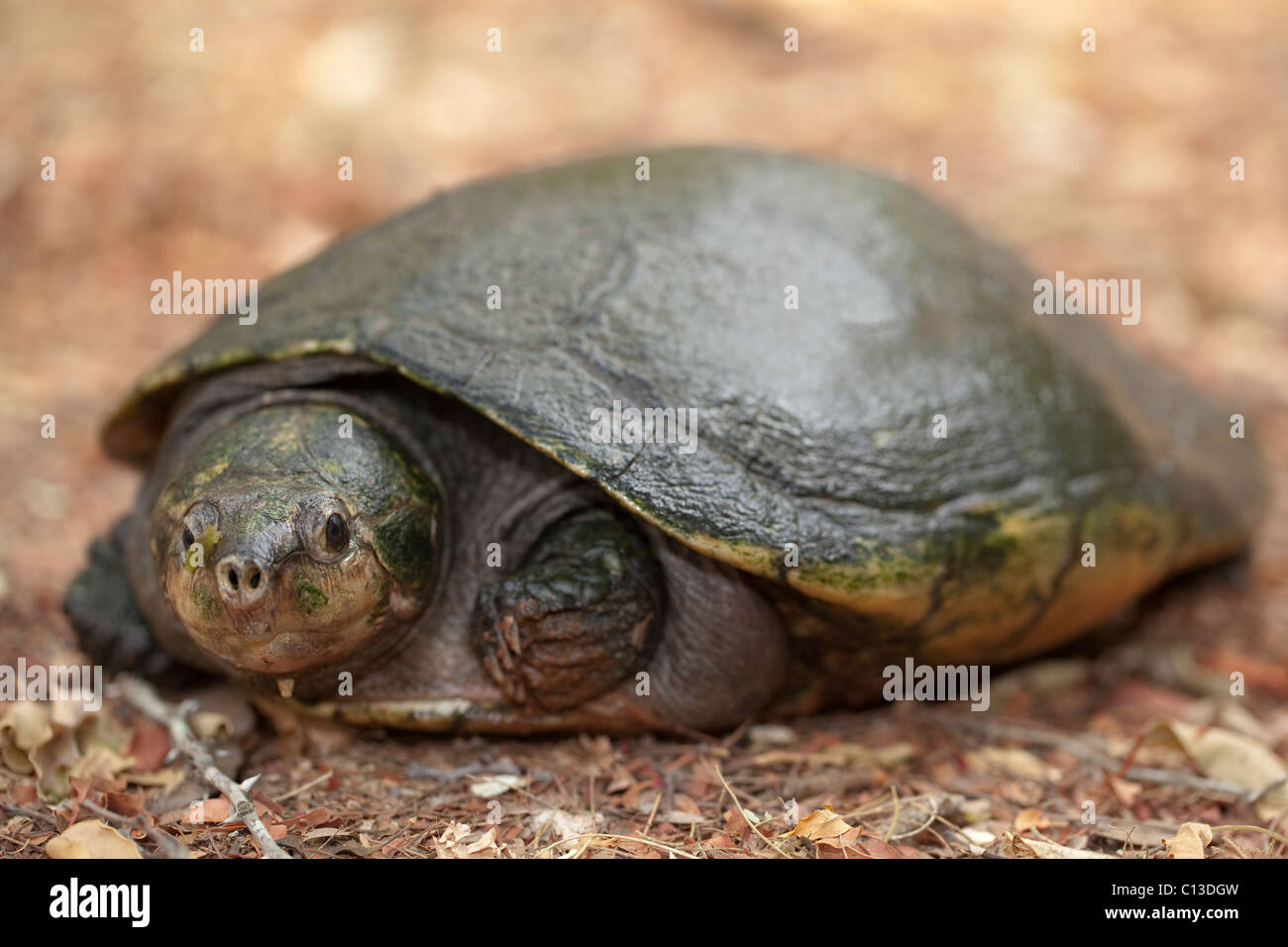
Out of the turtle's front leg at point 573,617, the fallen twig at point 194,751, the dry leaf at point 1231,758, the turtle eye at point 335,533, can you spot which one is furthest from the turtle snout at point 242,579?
the dry leaf at point 1231,758

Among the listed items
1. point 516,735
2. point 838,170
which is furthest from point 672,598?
point 838,170

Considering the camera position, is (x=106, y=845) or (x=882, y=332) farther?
(x=882, y=332)

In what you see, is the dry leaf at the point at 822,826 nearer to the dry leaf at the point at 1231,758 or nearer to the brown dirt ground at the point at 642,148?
the brown dirt ground at the point at 642,148

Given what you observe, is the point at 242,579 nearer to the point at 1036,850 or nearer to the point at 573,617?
the point at 573,617

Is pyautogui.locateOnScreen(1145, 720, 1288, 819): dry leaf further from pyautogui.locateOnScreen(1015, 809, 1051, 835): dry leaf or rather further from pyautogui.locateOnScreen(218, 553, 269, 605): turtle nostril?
pyautogui.locateOnScreen(218, 553, 269, 605): turtle nostril

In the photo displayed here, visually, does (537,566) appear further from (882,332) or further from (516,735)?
(882,332)
